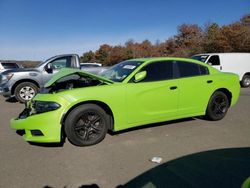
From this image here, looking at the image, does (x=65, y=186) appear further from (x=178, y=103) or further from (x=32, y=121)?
(x=178, y=103)

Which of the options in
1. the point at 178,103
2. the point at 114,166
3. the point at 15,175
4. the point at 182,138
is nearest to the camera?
the point at 15,175

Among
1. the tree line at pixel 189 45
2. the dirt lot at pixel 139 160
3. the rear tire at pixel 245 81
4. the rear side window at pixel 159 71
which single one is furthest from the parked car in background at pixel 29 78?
the tree line at pixel 189 45

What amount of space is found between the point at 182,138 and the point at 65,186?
2520mm

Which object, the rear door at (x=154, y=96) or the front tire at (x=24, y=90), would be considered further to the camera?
the front tire at (x=24, y=90)

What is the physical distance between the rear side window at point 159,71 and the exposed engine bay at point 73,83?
3.11 ft

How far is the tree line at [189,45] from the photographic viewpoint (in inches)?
1166

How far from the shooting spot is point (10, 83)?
29.6 feet

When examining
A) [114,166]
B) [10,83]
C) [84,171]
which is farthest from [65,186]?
[10,83]

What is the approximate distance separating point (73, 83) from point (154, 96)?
5.39ft

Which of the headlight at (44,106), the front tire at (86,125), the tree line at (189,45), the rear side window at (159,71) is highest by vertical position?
the tree line at (189,45)

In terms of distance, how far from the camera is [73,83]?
514 centimetres

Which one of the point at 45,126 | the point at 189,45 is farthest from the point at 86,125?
the point at 189,45

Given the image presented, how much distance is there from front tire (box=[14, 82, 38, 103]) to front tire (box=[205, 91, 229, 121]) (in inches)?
246

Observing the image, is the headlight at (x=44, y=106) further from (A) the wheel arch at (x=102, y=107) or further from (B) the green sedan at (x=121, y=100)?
(A) the wheel arch at (x=102, y=107)
